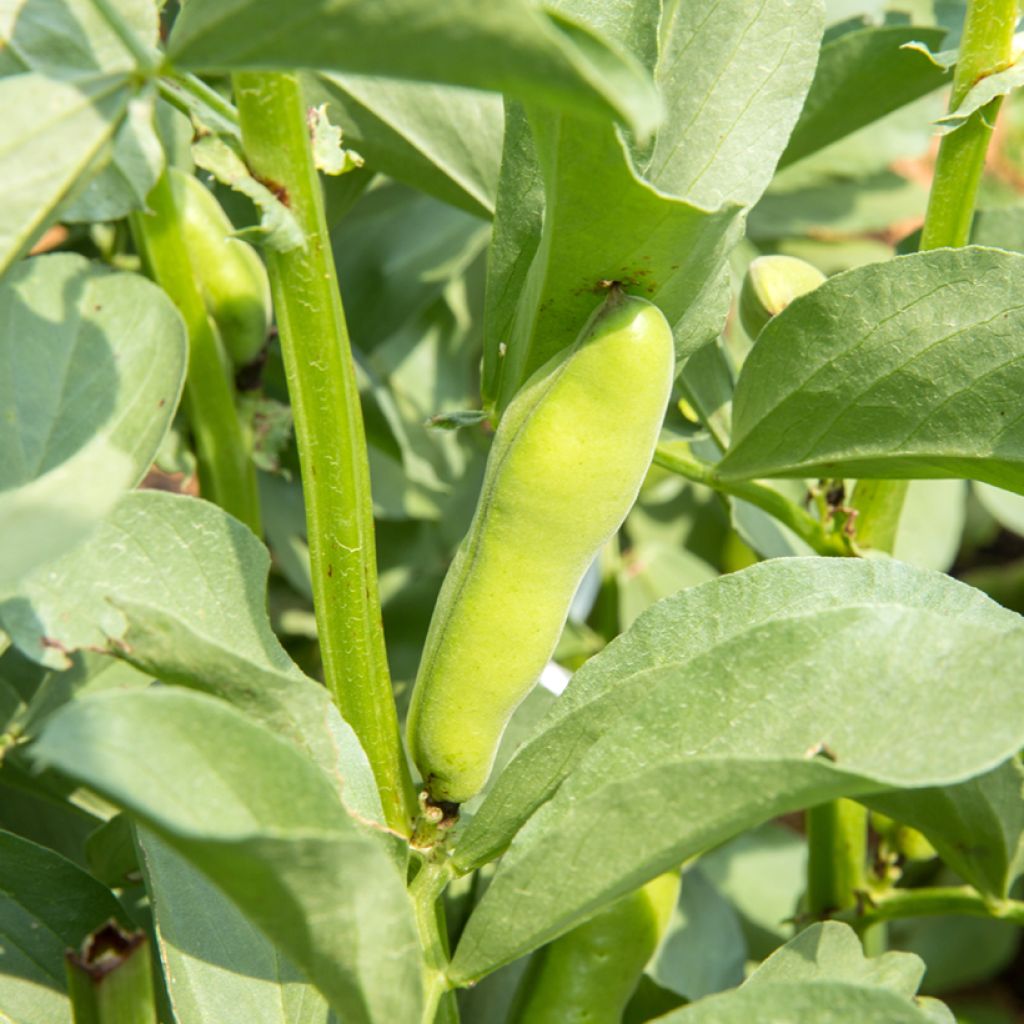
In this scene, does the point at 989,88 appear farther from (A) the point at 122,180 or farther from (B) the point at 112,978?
(B) the point at 112,978

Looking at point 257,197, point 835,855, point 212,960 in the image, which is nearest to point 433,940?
point 212,960

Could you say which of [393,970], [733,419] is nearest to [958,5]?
[733,419]

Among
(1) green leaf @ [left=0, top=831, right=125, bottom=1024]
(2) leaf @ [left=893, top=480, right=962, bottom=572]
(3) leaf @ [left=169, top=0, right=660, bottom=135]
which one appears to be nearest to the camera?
(3) leaf @ [left=169, top=0, right=660, bottom=135]

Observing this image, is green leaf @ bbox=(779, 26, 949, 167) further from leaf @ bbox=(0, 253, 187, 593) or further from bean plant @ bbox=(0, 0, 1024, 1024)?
leaf @ bbox=(0, 253, 187, 593)

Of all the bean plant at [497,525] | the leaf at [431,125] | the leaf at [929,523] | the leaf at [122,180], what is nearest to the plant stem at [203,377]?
the bean plant at [497,525]

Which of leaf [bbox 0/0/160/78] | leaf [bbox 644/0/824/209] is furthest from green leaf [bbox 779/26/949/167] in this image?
leaf [bbox 0/0/160/78]

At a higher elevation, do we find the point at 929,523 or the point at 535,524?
the point at 535,524
